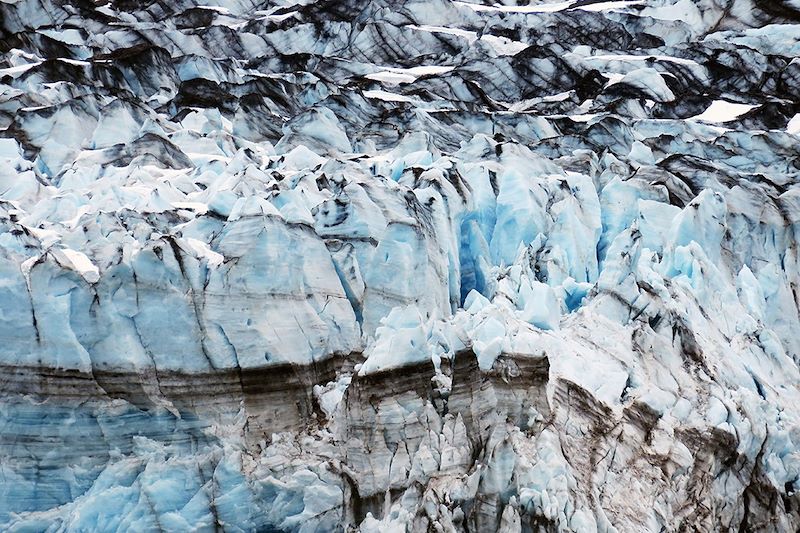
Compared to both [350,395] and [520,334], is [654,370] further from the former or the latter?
[350,395]

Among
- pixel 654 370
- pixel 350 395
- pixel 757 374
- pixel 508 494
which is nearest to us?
pixel 508 494

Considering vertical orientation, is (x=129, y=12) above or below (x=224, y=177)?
below

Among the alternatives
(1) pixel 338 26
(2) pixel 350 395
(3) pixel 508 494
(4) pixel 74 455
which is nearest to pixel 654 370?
(3) pixel 508 494

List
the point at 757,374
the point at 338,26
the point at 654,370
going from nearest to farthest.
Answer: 1. the point at 654,370
2. the point at 757,374
3. the point at 338,26

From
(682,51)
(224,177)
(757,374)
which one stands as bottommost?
(682,51)

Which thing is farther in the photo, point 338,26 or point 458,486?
point 338,26

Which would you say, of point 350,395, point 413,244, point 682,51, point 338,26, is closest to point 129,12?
point 338,26
